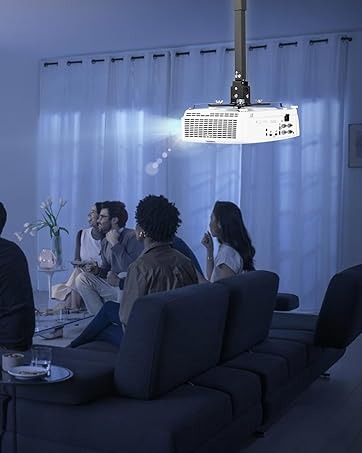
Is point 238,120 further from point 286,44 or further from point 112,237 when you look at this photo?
point 286,44

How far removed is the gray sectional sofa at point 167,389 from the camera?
2719mm

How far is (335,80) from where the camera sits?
24.0 feet

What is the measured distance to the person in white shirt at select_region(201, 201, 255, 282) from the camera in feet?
15.6

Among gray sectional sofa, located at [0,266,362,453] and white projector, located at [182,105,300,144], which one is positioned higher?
white projector, located at [182,105,300,144]

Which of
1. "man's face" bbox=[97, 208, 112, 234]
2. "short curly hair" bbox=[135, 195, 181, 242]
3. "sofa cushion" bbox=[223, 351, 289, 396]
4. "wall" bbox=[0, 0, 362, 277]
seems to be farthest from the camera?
"man's face" bbox=[97, 208, 112, 234]

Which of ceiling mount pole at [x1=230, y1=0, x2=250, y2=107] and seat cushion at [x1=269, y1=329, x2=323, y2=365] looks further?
seat cushion at [x1=269, y1=329, x2=323, y2=365]

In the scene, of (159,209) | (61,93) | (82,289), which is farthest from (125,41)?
(159,209)

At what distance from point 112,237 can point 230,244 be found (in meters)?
1.79

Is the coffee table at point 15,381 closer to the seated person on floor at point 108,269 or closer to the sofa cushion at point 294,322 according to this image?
the sofa cushion at point 294,322

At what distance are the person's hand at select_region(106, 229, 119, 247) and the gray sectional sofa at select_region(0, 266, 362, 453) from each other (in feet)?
9.03

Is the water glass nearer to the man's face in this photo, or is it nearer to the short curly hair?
the short curly hair

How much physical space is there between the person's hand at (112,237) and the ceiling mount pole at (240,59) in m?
2.89

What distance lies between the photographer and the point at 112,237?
6.36 metres

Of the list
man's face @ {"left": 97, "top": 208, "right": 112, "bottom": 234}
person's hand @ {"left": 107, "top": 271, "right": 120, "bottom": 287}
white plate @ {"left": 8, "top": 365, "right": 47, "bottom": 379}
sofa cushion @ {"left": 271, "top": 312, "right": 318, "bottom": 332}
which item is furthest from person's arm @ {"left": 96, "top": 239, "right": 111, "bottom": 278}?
white plate @ {"left": 8, "top": 365, "right": 47, "bottom": 379}
